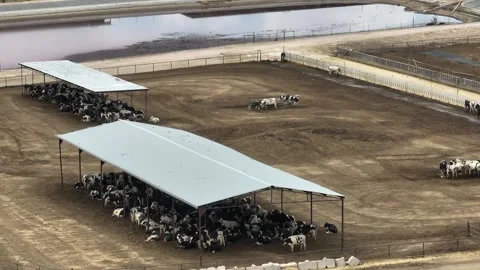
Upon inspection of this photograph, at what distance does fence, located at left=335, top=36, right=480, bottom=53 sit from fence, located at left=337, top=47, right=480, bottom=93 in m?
2.58

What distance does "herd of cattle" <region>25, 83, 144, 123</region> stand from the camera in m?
57.4

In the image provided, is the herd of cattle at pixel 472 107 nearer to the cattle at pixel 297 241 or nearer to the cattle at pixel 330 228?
the cattle at pixel 330 228

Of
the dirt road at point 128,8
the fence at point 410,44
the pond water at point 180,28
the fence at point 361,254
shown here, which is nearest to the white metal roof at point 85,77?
the pond water at point 180,28

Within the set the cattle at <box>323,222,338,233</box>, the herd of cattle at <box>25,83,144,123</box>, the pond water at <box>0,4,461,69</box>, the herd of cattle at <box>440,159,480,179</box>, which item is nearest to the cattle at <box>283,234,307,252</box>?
the cattle at <box>323,222,338,233</box>

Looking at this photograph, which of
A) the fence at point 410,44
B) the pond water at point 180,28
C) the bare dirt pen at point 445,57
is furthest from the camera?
the pond water at point 180,28

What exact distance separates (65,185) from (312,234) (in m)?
12.8

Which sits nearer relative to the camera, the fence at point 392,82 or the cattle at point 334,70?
the fence at point 392,82

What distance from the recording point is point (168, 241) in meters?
37.5

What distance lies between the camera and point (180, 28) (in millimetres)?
99812

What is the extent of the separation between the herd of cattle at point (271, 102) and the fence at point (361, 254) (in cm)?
2468

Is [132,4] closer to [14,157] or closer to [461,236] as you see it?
[14,157]

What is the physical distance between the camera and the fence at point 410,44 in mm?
81000

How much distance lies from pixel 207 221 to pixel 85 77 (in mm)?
26202

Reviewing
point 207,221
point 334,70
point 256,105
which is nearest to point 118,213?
point 207,221
